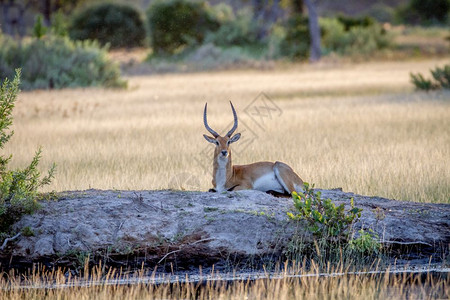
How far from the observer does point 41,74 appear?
2633 centimetres

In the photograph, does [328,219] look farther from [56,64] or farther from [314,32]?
[314,32]

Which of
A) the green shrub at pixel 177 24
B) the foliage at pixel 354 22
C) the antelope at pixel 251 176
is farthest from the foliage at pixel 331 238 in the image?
the green shrub at pixel 177 24

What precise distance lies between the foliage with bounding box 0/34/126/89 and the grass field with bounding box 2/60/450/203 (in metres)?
1.19

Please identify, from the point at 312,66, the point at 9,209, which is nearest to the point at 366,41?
the point at 312,66

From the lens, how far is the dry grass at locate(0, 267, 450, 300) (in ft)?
20.6

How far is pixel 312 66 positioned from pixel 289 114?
804 inches

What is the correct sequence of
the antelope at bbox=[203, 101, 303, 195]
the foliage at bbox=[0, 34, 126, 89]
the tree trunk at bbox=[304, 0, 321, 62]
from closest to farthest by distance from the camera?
the antelope at bbox=[203, 101, 303, 195] → the foliage at bbox=[0, 34, 126, 89] → the tree trunk at bbox=[304, 0, 321, 62]

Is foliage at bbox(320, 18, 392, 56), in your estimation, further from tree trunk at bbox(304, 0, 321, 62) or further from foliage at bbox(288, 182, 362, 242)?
foliage at bbox(288, 182, 362, 242)

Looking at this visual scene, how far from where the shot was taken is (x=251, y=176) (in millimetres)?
9555

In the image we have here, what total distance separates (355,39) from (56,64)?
23.1 meters

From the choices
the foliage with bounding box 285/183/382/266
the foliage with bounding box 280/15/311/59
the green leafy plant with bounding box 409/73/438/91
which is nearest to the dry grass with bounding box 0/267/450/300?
the foliage with bounding box 285/183/382/266

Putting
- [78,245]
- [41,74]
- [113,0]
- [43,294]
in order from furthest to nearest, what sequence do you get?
[113,0], [41,74], [78,245], [43,294]

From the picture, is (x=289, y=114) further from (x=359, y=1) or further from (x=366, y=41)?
(x=359, y=1)

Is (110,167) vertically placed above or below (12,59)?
below
